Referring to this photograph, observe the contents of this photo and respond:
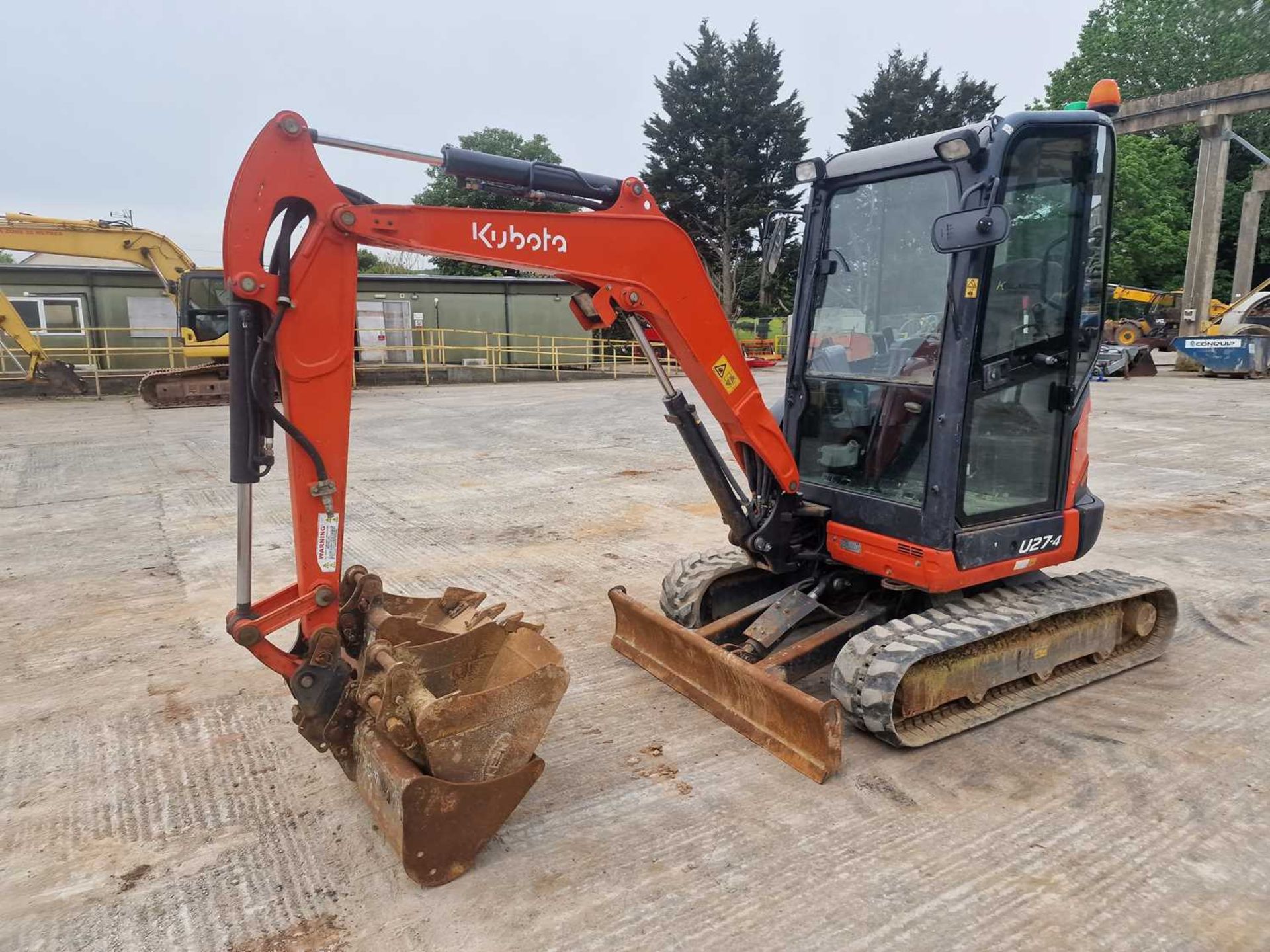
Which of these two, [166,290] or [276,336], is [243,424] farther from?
[166,290]

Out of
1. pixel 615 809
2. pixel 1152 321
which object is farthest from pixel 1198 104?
pixel 615 809

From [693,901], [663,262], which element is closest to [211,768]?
[693,901]

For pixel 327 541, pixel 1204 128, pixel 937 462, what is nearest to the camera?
pixel 327 541

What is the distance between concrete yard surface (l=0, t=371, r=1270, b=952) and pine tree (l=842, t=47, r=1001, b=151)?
34.7 metres

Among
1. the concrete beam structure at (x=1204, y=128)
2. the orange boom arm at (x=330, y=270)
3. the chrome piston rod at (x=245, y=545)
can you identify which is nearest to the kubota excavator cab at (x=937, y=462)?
the orange boom arm at (x=330, y=270)

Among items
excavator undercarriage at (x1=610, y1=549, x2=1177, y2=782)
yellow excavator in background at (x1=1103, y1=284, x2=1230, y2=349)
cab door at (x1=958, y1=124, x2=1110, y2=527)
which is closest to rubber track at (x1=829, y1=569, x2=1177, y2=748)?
excavator undercarriage at (x1=610, y1=549, x2=1177, y2=782)

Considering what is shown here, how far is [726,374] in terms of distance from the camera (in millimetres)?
3834

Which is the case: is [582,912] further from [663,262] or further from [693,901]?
[663,262]

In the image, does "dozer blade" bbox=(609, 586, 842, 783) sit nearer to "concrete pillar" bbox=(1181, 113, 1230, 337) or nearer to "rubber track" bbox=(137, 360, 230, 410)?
"rubber track" bbox=(137, 360, 230, 410)

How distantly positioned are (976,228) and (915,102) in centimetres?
3784

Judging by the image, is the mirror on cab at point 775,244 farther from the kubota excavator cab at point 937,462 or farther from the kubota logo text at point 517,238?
the kubota logo text at point 517,238

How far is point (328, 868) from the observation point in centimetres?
287

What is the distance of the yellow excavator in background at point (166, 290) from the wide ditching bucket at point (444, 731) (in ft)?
57.8

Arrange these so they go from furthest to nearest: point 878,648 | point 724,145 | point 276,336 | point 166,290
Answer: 1. point 724,145
2. point 166,290
3. point 878,648
4. point 276,336
